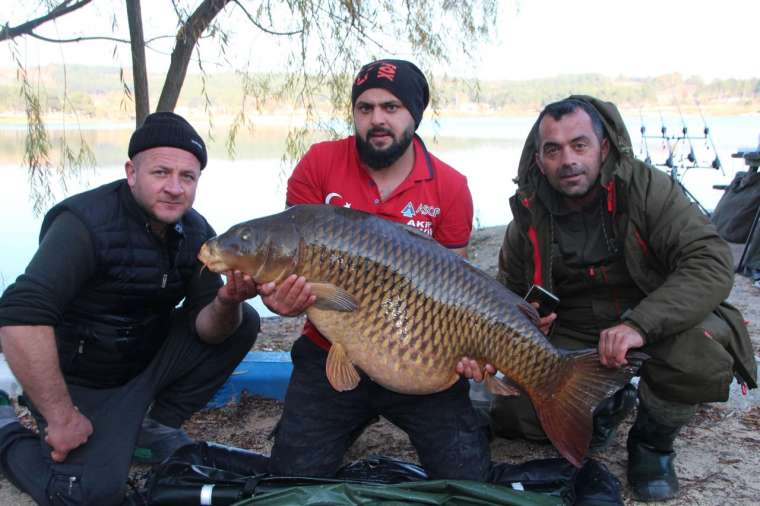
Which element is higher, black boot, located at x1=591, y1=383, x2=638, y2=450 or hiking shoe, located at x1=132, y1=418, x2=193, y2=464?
black boot, located at x1=591, y1=383, x2=638, y2=450

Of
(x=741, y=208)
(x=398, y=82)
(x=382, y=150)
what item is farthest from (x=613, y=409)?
(x=741, y=208)

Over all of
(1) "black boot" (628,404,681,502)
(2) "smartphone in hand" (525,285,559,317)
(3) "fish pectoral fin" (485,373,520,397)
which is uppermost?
(2) "smartphone in hand" (525,285,559,317)

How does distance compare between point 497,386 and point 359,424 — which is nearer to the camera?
point 497,386

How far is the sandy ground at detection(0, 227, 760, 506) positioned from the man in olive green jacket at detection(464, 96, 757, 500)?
78 mm

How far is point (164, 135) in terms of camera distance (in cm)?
185

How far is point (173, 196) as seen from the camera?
185cm

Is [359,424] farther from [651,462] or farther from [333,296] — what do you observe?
[651,462]

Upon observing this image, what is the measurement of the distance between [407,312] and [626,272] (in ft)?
2.42

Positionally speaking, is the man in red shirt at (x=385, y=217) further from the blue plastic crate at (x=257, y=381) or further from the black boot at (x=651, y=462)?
the blue plastic crate at (x=257, y=381)

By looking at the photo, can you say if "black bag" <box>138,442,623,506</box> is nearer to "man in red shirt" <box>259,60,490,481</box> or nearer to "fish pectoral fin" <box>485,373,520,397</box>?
"man in red shirt" <box>259,60,490,481</box>

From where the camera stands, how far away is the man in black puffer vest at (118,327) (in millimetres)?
1670

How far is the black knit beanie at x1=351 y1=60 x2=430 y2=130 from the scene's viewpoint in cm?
187

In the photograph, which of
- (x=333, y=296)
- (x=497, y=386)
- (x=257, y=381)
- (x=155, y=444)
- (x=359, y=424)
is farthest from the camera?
(x=257, y=381)

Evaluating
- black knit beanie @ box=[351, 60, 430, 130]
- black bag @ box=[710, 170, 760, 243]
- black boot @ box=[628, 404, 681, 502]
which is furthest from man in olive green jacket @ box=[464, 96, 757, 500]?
black bag @ box=[710, 170, 760, 243]
